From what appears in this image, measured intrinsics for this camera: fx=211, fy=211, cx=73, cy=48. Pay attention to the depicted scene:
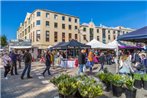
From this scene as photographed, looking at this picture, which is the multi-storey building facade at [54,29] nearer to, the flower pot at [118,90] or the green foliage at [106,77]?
the green foliage at [106,77]

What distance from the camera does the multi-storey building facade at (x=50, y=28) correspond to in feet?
164

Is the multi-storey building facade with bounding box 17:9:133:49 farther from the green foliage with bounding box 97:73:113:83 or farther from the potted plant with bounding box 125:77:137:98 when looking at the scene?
the potted plant with bounding box 125:77:137:98

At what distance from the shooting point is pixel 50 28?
5144 cm

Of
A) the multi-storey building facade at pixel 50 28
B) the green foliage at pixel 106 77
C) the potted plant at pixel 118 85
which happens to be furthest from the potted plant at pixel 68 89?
the multi-storey building facade at pixel 50 28

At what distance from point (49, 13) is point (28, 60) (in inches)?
1624

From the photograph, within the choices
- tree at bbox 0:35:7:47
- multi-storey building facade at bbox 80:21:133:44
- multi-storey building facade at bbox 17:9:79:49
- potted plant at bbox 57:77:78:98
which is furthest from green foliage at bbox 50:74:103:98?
tree at bbox 0:35:7:47

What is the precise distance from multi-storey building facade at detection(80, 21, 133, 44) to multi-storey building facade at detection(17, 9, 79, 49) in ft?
13.2

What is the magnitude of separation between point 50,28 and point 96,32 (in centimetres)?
1793

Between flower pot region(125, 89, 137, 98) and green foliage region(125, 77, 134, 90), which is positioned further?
green foliage region(125, 77, 134, 90)

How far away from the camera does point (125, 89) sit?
6.54 m

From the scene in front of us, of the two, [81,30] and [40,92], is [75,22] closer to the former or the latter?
[81,30]

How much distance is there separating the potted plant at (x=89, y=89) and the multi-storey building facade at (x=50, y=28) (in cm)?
4474

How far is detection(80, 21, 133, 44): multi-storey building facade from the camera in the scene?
60.0 m

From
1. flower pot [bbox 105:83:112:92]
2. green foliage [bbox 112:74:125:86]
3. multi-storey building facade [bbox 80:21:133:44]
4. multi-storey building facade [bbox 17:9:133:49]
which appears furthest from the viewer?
multi-storey building facade [bbox 80:21:133:44]
